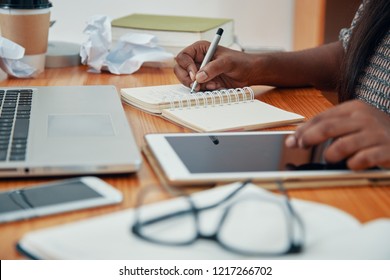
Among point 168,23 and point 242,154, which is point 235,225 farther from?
point 168,23

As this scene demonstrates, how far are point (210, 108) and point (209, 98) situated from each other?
3cm

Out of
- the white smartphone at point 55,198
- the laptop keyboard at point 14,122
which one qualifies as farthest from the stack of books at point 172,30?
the white smartphone at point 55,198

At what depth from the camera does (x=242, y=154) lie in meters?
0.72

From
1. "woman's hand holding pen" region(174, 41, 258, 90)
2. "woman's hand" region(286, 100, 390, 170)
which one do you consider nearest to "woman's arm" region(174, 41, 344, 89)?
"woman's hand holding pen" region(174, 41, 258, 90)

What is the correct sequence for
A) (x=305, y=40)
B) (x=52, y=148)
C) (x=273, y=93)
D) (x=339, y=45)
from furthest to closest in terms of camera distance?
1. (x=305, y=40)
2. (x=339, y=45)
3. (x=273, y=93)
4. (x=52, y=148)

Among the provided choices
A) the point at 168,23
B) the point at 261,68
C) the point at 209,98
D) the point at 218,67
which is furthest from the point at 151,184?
the point at 168,23

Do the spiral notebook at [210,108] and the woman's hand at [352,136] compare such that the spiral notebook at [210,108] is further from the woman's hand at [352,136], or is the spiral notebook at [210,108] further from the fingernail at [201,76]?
the woman's hand at [352,136]

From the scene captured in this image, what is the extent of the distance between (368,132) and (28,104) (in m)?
0.47

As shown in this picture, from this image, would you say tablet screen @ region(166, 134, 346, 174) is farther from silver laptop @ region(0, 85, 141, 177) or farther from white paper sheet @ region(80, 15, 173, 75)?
white paper sheet @ region(80, 15, 173, 75)

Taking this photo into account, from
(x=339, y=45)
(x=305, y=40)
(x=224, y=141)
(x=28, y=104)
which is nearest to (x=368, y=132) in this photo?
(x=224, y=141)

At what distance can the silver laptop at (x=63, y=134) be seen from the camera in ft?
2.24

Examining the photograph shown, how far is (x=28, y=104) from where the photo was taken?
0.92m

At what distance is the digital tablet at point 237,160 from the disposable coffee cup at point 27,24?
0.51 metres
